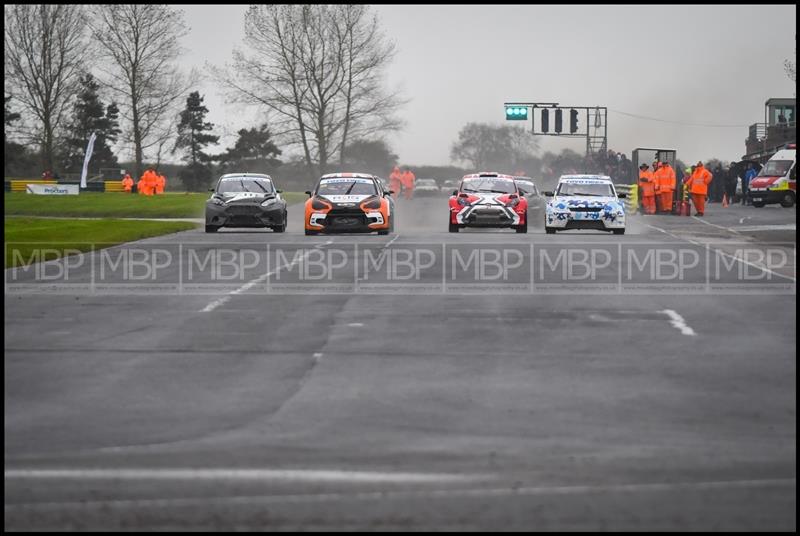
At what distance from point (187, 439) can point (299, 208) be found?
48421mm

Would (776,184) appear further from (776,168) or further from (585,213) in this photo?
(585,213)

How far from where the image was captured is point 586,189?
33.2 metres

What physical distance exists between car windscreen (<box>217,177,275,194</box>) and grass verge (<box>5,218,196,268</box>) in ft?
5.47

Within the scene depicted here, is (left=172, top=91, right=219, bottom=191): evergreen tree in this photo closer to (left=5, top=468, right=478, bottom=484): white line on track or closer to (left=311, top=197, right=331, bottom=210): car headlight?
(left=311, top=197, right=331, bottom=210): car headlight

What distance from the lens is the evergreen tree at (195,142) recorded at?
95375 mm

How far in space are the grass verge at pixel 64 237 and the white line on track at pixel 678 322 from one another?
11.3 meters

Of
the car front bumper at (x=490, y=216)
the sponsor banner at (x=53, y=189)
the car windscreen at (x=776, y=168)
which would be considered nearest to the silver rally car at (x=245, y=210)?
the car front bumper at (x=490, y=216)

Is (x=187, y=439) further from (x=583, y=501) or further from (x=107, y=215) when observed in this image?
(x=107, y=215)

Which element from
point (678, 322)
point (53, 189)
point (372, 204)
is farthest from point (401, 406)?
point (53, 189)

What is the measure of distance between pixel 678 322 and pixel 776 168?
39.1 metres

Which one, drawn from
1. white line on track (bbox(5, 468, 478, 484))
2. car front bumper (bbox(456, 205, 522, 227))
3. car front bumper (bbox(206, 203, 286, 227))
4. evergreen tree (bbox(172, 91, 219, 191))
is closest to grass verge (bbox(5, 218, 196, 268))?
car front bumper (bbox(206, 203, 286, 227))

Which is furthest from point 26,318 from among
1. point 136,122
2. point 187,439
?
point 136,122

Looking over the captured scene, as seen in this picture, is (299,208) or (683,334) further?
(299,208)

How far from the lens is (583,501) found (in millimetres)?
6309
